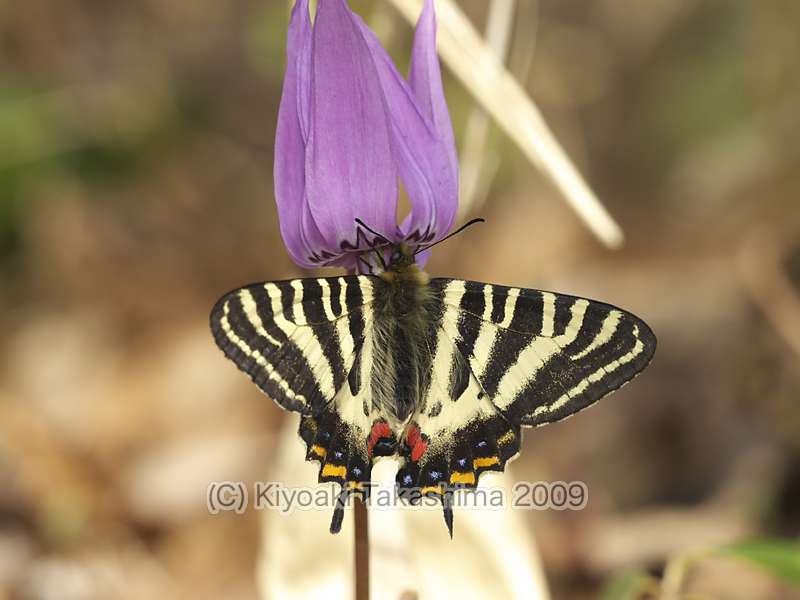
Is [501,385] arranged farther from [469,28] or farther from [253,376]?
[469,28]

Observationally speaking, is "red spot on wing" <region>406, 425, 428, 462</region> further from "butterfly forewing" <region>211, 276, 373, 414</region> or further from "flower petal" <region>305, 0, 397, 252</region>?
"flower petal" <region>305, 0, 397, 252</region>

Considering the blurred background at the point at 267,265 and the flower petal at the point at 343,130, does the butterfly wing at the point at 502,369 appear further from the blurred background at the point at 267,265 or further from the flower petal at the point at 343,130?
the blurred background at the point at 267,265

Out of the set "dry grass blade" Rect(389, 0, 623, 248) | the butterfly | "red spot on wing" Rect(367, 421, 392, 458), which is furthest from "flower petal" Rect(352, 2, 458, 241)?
"dry grass blade" Rect(389, 0, 623, 248)

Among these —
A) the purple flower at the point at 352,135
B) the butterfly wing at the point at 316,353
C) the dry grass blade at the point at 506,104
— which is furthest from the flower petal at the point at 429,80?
the dry grass blade at the point at 506,104

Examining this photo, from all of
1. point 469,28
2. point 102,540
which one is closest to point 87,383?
point 102,540

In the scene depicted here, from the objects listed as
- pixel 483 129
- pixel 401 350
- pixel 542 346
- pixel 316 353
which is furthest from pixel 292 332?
pixel 483 129

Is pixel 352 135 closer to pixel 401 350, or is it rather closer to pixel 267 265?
pixel 401 350
